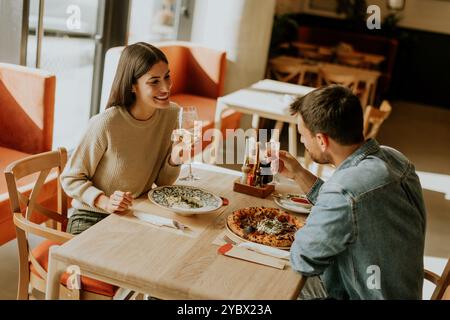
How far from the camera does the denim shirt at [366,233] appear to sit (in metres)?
1.60

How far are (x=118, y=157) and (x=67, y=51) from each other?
8.42ft

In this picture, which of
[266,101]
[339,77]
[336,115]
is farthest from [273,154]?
[339,77]

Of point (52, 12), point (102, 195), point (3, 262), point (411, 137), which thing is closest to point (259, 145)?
point (102, 195)

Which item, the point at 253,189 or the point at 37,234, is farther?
the point at 253,189

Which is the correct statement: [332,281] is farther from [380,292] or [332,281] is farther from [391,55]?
[391,55]

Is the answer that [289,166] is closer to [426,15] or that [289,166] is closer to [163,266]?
[163,266]

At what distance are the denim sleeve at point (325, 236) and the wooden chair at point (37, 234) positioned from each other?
71cm

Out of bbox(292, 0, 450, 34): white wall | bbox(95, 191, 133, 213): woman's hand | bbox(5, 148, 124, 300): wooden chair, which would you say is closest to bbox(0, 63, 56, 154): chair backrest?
bbox(5, 148, 124, 300): wooden chair

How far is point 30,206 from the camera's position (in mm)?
2182

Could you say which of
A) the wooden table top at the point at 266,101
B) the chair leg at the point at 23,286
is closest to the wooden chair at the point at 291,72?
the wooden table top at the point at 266,101

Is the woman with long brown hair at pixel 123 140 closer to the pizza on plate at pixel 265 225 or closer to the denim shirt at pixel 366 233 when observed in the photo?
the pizza on plate at pixel 265 225

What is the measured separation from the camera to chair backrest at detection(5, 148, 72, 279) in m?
1.91

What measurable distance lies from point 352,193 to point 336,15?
31.0 feet

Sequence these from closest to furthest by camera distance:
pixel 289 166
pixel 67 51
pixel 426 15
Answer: pixel 289 166, pixel 67 51, pixel 426 15
